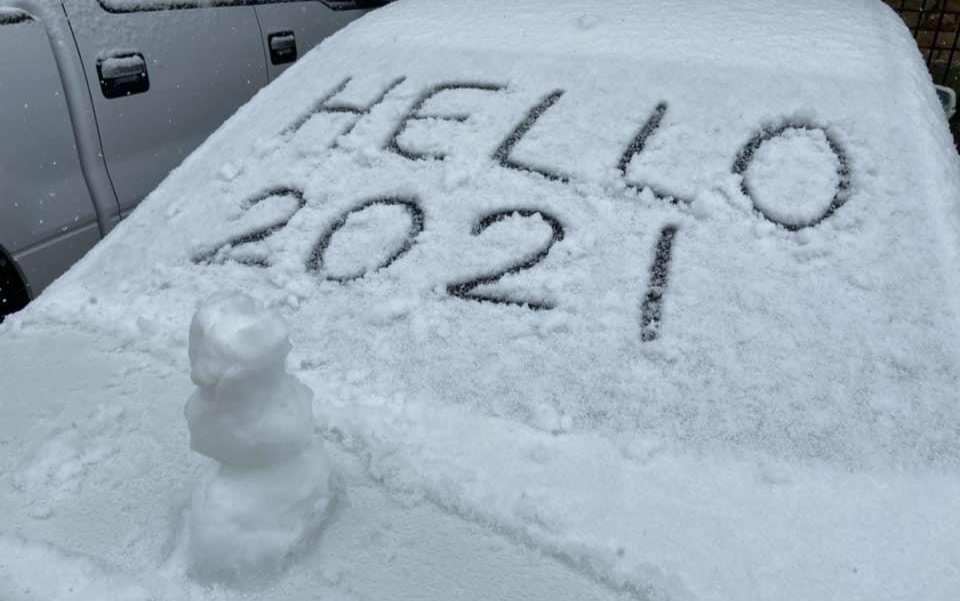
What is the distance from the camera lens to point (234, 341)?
0.80 m

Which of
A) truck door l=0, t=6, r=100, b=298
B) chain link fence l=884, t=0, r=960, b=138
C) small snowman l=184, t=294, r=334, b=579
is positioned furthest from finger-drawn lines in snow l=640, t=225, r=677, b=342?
chain link fence l=884, t=0, r=960, b=138

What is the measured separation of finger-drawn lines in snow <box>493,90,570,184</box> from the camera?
1.43 metres

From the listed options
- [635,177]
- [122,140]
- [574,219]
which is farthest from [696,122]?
[122,140]

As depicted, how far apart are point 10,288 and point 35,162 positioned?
368 mm

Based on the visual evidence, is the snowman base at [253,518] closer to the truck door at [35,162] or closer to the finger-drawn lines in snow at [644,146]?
the finger-drawn lines in snow at [644,146]

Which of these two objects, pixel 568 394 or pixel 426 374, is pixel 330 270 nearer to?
pixel 426 374

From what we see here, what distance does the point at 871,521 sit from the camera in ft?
3.02

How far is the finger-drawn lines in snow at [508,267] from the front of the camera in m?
1.23

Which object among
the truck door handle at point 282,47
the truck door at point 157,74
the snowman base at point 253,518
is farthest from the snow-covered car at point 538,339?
the truck door handle at point 282,47

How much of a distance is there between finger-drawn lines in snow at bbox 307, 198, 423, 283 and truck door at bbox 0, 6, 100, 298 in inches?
50.2

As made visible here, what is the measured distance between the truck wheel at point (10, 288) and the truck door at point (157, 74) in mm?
405

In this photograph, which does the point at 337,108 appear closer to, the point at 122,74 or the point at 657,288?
the point at 657,288

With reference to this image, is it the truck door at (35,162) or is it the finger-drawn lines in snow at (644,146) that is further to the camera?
the truck door at (35,162)

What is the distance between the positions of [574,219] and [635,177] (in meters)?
0.14
